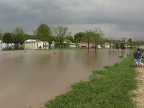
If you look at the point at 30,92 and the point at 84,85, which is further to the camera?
the point at 84,85

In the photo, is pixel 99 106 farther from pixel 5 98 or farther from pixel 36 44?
pixel 36 44

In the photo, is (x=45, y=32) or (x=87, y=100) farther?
(x=45, y=32)

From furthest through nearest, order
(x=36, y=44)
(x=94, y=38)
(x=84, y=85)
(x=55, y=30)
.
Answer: (x=55, y=30) → (x=94, y=38) → (x=36, y=44) → (x=84, y=85)

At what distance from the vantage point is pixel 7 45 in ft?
144

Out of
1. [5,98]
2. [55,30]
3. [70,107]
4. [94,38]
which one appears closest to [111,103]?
[70,107]

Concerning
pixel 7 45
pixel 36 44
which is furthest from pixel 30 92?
pixel 36 44

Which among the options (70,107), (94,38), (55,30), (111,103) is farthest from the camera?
(55,30)

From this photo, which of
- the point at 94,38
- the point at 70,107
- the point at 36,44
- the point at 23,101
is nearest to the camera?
the point at 70,107

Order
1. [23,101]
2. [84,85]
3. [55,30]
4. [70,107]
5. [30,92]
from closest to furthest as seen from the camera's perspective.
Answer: [70,107], [23,101], [30,92], [84,85], [55,30]

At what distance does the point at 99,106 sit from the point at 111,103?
1.66ft

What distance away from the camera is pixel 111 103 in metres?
4.43

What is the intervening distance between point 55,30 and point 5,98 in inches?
2659

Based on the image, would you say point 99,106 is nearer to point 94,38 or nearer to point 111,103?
point 111,103

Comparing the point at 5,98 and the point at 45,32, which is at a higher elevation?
the point at 45,32
